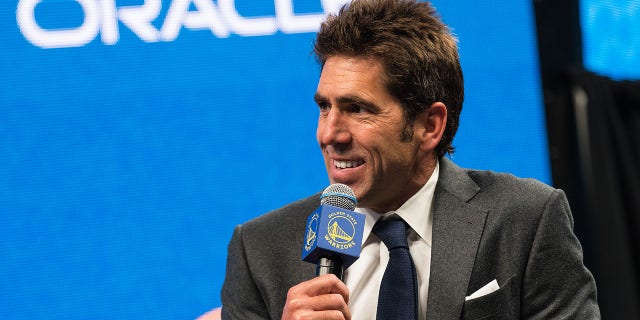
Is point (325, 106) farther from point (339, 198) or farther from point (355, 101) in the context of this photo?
point (339, 198)

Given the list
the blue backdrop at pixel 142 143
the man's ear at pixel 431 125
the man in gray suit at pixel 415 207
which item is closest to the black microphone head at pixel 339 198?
the man in gray suit at pixel 415 207

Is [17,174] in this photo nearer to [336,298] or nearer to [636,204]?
[336,298]

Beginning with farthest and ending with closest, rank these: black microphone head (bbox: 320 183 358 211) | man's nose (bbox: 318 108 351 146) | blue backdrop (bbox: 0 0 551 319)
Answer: blue backdrop (bbox: 0 0 551 319)
man's nose (bbox: 318 108 351 146)
black microphone head (bbox: 320 183 358 211)

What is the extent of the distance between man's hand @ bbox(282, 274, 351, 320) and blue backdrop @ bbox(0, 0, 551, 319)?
4.56 ft

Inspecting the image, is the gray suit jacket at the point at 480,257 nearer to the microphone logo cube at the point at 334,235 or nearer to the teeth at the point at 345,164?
the teeth at the point at 345,164

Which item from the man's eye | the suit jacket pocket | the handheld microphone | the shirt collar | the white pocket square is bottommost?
the suit jacket pocket

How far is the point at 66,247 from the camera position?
317cm

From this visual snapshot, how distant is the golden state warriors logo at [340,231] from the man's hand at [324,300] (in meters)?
0.07

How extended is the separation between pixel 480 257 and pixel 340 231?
618 mm

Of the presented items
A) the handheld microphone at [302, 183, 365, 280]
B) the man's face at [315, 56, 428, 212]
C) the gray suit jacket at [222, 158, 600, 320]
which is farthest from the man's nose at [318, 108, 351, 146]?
the handheld microphone at [302, 183, 365, 280]

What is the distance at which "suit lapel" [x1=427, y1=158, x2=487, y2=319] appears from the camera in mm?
2367

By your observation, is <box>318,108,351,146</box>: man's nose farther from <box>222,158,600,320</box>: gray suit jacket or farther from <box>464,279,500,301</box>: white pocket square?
<box>464,279,500,301</box>: white pocket square

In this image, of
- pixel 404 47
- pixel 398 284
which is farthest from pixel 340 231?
pixel 404 47

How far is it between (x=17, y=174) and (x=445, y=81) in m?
1.58
